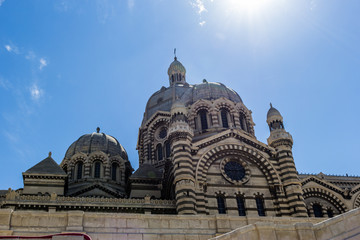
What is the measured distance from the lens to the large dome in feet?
112

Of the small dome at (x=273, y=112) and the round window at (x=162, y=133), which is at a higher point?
the round window at (x=162, y=133)

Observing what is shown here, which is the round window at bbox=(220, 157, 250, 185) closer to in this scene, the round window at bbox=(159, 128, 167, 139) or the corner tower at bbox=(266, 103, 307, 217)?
the corner tower at bbox=(266, 103, 307, 217)

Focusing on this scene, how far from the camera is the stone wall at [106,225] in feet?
51.7

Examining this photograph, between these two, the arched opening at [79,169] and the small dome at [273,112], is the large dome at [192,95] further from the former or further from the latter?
the arched opening at [79,169]

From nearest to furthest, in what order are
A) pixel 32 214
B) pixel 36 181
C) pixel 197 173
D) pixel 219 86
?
pixel 32 214 < pixel 197 173 < pixel 36 181 < pixel 219 86

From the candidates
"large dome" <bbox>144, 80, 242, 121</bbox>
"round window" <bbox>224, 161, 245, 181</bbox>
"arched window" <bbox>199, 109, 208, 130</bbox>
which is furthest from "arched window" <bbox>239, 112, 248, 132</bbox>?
"round window" <bbox>224, 161, 245, 181</bbox>

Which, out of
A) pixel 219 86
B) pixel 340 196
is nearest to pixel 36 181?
pixel 219 86

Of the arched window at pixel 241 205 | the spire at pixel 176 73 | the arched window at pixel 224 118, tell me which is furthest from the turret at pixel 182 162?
the spire at pixel 176 73

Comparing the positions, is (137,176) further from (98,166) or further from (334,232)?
(334,232)

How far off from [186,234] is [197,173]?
8159mm

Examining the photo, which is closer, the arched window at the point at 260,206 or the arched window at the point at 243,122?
the arched window at the point at 260,206

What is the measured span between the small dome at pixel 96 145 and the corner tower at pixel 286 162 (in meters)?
15.4

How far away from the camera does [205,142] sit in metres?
26.3

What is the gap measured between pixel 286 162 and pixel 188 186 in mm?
7232
